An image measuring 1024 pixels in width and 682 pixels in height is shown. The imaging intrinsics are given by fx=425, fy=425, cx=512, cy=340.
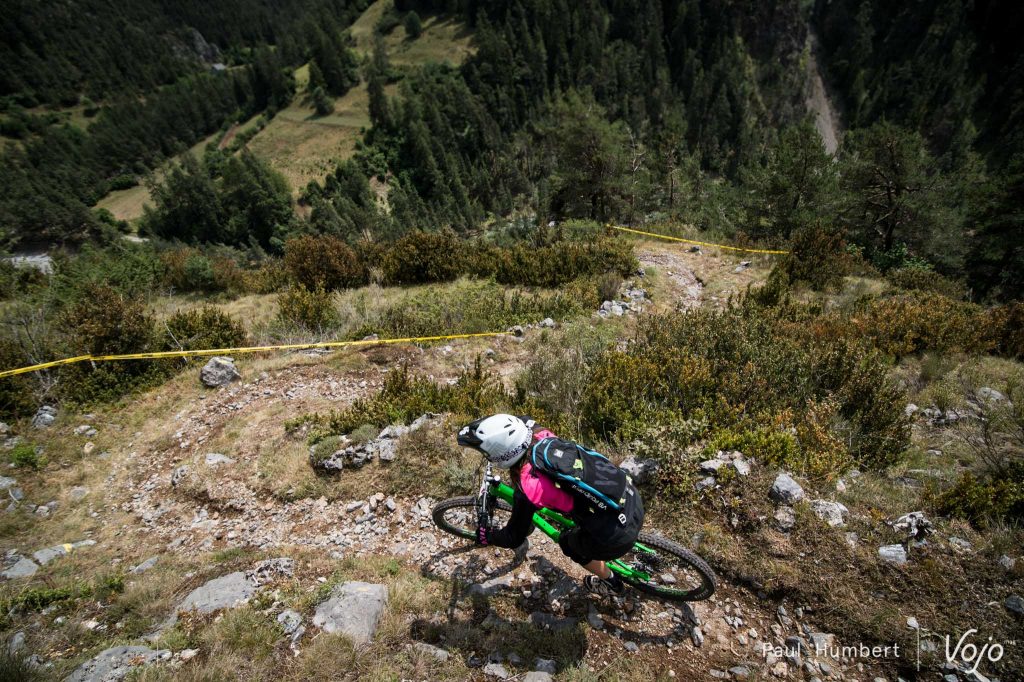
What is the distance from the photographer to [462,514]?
4848mm

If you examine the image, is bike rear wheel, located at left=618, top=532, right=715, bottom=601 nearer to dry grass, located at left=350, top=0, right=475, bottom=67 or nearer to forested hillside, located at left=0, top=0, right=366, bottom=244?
forested hillside, located at left=0, top=0, right=366, bottom=244

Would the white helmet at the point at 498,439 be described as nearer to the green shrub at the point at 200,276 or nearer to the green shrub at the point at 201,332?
the green shrub at the point at 201,332

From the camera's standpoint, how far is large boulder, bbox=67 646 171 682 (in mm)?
3285

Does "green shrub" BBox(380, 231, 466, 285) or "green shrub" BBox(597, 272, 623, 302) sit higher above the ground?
"green shrub" BBox(380, 231, 466, 285)

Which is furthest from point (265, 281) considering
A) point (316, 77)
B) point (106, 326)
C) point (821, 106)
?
point (821, 106)

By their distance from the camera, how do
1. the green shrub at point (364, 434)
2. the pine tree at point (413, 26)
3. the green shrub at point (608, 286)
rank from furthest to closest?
the pine tree at point (413, 26), the green shrub at point (608, 286), the green shrub at point (364, 434)

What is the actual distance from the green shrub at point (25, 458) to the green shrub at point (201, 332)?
2505 mm

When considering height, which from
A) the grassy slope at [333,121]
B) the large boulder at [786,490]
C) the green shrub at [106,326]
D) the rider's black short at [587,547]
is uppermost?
the grassy slope at [333,121]

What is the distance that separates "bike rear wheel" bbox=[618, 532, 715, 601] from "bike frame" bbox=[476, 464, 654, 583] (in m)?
0.03

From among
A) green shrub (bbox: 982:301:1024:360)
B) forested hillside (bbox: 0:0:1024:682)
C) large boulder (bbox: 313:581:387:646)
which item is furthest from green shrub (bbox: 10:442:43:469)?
green shrub (bbox: 982:301:1024:360)

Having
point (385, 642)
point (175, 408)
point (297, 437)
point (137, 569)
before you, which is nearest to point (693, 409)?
point (385, 642)

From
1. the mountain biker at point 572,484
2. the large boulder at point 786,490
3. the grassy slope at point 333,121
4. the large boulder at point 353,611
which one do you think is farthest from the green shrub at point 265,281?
the grassy slope at point 333,121

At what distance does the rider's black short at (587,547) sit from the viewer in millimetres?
3350

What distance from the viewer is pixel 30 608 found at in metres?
4.09
